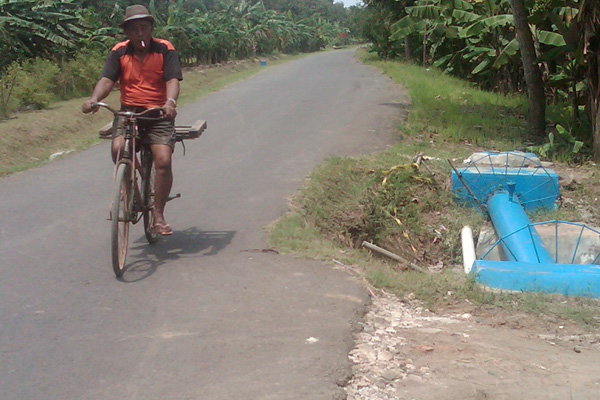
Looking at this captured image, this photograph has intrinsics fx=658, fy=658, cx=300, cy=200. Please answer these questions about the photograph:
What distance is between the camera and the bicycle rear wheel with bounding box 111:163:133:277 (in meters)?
5.02

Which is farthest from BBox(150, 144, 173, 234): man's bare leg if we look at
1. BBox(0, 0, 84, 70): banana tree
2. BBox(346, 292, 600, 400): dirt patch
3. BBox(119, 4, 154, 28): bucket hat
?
BBox(0, 0, 84, 70): banana tree

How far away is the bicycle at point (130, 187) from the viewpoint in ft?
16.8

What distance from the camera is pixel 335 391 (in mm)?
3492

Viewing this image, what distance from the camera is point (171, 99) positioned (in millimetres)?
5551

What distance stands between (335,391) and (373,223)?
14.1 feet

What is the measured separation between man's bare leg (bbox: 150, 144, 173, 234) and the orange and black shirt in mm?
437

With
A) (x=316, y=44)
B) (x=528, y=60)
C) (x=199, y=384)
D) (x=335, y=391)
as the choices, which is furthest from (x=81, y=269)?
(x=316, y=44)

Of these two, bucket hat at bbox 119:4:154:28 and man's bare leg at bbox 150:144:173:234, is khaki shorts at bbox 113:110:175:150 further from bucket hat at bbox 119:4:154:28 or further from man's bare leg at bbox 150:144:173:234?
bucket hat at bbox 119:4:154:28

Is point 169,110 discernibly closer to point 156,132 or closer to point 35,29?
point 156,132

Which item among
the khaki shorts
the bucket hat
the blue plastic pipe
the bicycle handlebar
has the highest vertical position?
the bucket hat

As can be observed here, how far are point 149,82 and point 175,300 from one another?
2031 millimetres

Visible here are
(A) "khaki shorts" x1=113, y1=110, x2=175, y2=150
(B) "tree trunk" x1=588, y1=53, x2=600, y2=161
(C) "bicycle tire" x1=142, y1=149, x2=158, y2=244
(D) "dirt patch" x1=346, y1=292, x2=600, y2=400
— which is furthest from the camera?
(B) "tree trunk" x1=588, y1=53, x2=600, y2=161

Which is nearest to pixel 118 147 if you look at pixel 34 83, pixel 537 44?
pixel 34 83

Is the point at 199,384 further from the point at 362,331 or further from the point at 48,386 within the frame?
the point at 362,331
